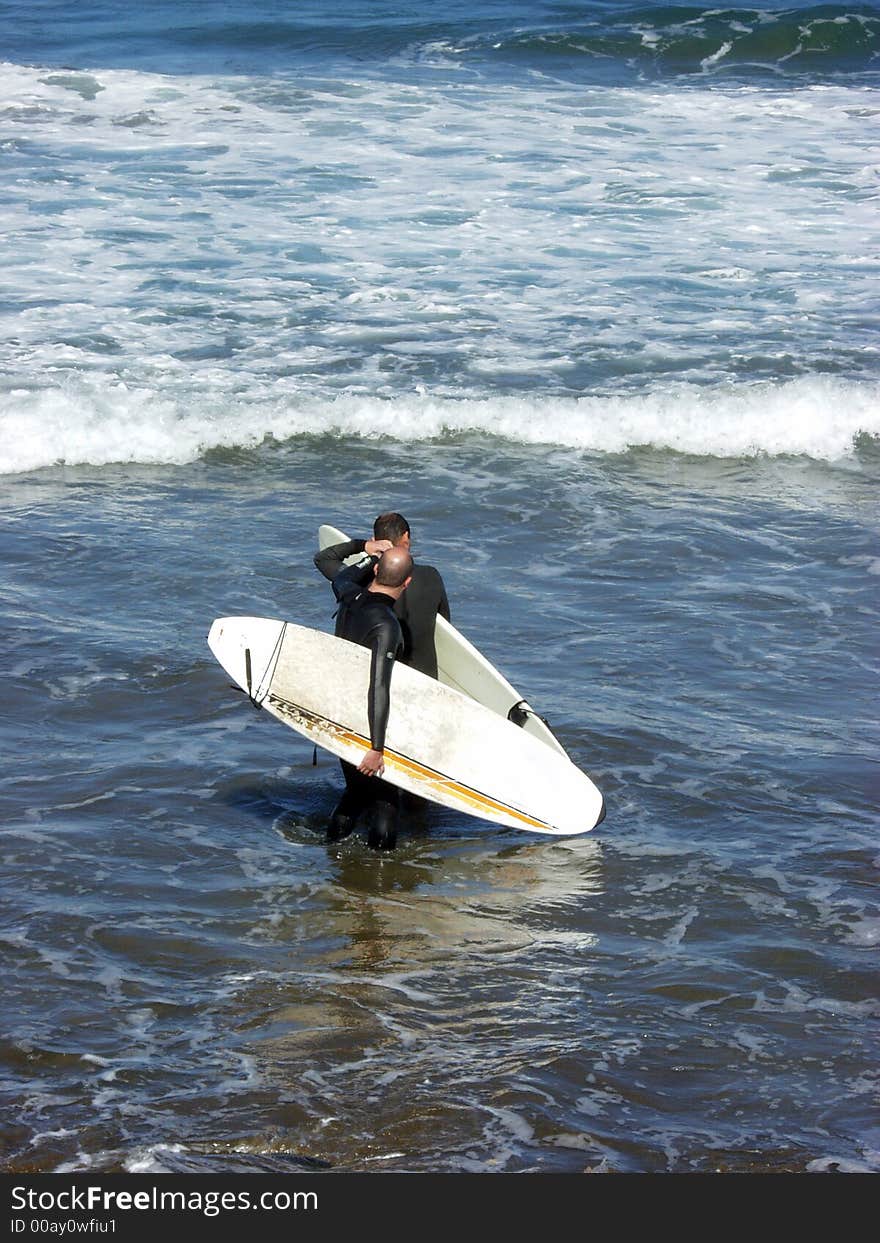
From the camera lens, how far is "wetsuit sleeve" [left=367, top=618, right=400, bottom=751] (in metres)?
6.71

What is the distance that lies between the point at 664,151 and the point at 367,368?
936 cm

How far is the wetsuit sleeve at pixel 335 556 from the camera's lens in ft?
24.0

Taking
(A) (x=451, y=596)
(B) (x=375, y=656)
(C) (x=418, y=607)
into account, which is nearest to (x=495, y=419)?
(A) (x=451, y=596)

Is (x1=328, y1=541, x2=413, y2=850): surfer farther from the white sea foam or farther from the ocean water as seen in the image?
the white sea foam

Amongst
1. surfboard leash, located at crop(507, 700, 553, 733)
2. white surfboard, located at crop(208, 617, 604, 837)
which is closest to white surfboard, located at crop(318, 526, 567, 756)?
surfboard leash, located at crop(507, 700, 553, 733)

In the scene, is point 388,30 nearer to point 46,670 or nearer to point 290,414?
point 290,414

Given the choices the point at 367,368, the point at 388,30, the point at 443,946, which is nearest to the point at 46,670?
the point at 443,946

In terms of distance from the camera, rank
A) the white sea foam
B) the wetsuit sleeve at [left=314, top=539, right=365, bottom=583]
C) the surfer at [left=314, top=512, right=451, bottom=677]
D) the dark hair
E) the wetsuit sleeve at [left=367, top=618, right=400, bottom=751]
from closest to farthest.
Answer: the wetsuit sleeve at [left=367, top=618, right=400, bottom=751]
the dark hair
the surfer at [left=314, top=512, right=451, bottom=677]
the wetsuit sleeve at [left=314, top=539, right=365, bottom=583]
the white sea foam

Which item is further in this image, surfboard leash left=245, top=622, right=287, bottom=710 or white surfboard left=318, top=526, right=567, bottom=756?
white surfboard left=318, top=526, right=567, bottom=756

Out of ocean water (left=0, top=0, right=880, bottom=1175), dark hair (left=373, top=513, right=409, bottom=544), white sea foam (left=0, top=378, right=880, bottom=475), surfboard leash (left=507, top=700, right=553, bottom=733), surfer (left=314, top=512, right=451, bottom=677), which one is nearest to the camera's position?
ocean water (left=0, top=0, right=880, bottom=1175)

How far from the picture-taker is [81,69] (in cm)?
2514

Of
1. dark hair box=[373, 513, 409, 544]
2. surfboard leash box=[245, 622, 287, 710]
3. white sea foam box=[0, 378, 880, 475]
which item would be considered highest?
dark hair box=[373, 513, 409, 544]

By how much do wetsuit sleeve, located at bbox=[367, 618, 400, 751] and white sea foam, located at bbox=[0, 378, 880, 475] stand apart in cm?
662

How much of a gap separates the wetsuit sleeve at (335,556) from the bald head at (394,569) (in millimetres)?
474
